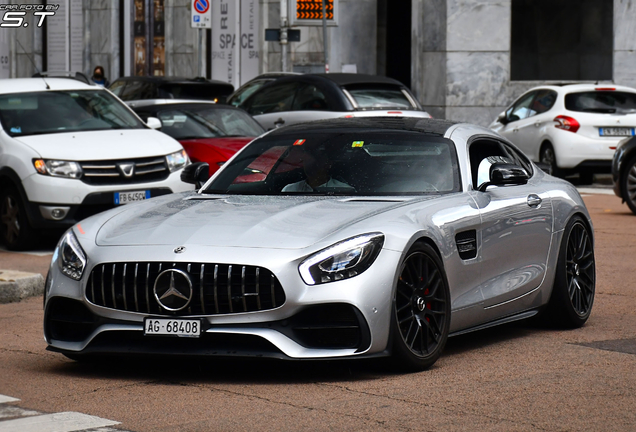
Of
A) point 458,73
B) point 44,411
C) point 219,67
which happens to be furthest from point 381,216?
point 219,67

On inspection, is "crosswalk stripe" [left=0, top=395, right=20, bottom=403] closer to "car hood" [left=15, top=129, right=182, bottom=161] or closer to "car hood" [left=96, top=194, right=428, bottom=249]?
"car hood" [left=96, top=194, right=428, bottom=249]

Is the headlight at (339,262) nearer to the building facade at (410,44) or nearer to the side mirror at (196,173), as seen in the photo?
the side mirror at (196,173)

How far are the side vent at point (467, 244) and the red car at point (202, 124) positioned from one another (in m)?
7.88

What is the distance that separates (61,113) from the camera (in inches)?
555

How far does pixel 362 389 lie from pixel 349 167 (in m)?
1.75

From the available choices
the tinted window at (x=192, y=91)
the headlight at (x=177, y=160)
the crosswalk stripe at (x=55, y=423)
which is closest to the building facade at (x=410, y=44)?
the tinted window at (x=192, y=91)

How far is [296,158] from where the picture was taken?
25.5ft

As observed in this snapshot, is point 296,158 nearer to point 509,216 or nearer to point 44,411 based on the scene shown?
point 509,216

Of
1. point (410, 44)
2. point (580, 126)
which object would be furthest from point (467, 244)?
point (410, 44)

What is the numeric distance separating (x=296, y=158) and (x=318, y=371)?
157 cm

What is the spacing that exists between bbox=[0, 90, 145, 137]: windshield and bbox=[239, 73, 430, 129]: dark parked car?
13.3ft

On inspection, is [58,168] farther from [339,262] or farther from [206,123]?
[339,262]

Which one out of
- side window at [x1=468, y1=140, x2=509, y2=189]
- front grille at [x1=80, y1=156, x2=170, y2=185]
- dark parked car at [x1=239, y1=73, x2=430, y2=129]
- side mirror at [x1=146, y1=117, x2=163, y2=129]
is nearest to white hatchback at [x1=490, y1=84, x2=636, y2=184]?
dark parked car at [x1=239, y1=73, x2=430, y2=129]

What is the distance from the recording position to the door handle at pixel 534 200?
8016 millimetres
